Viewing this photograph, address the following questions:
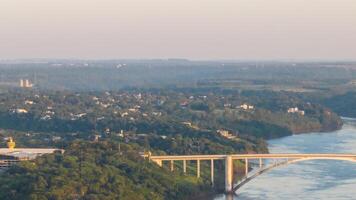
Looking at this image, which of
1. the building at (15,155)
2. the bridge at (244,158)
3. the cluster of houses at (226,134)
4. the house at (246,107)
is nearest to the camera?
the building at (15,155)

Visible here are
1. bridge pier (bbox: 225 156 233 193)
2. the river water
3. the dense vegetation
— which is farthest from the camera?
the dense vegetation

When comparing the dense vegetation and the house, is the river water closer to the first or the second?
the house

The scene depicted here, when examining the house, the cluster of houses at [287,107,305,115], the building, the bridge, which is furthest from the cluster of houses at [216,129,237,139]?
the cluster of houses at [287,107,305,115]

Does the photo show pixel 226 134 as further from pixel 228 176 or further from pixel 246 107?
pixel 246 107

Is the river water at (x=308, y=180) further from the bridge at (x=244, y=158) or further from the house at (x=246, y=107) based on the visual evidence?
the house at (x=246, y=107)

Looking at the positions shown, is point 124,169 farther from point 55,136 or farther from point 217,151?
point 55,136

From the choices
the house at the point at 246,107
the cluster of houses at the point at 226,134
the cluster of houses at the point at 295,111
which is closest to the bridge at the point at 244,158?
the cluster of houses at the point at 226,134

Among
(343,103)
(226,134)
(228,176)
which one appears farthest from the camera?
(343,103)

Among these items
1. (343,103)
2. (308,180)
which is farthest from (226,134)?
(343,103)
